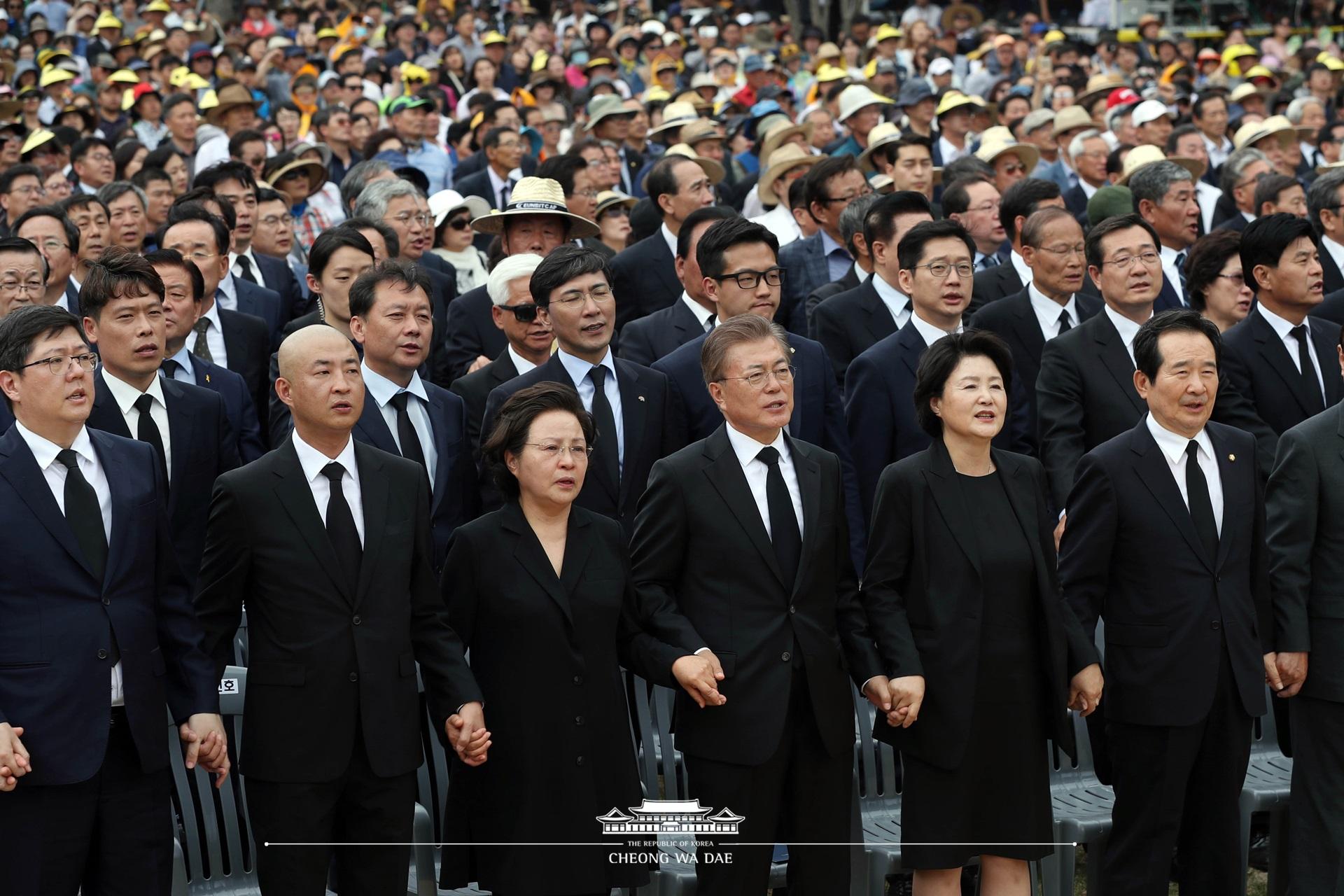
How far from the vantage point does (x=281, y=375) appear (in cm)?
483

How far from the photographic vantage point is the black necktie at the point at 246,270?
8.47 meters

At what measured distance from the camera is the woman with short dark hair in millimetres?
4680

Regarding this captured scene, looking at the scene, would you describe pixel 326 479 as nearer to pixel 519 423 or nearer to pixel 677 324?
pixel 519 423

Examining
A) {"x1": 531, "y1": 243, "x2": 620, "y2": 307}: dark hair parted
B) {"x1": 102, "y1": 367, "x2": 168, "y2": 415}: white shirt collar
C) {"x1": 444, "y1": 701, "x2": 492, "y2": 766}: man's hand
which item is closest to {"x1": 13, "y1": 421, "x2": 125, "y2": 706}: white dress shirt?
{"x1": 444, "y1": 701, "x2": 492, "y2": 766}: man's hand

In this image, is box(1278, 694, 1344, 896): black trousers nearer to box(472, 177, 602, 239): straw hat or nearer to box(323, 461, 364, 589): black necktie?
box(323, 461, 364, 589): black necktie

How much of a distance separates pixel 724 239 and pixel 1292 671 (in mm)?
2563

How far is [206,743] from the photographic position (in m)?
4.39

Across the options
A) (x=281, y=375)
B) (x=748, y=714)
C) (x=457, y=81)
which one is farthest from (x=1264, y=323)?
(x=457, y=81)

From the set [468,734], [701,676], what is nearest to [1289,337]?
[701,676]

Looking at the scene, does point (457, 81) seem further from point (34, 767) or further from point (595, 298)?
point (34, 767)

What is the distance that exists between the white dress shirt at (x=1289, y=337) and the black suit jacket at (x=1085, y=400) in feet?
1.32

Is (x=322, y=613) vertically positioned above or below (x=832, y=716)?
above

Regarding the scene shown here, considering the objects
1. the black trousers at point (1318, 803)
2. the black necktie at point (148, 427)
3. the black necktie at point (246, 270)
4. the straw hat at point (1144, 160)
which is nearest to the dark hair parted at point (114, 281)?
the black necktie at point (148, 427)

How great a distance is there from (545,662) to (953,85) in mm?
16011
